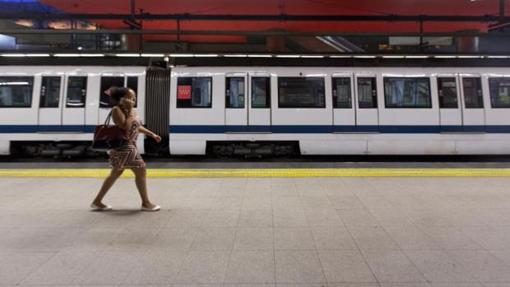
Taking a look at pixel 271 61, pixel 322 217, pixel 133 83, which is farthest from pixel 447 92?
pixel 133 83

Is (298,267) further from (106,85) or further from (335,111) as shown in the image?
(106,85)

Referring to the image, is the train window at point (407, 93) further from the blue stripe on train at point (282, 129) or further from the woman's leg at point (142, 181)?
the woman's leg at point (142, 181)

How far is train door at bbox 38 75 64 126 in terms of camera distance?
11.8m

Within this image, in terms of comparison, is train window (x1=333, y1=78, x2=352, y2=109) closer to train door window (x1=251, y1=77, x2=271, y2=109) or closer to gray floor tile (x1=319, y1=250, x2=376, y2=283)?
train door window (x1=251, y1=77, x2=271, y2=109)

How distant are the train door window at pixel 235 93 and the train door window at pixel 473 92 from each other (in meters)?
5.70

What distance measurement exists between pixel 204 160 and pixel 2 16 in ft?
19.5

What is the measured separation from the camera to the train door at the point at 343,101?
11.8 metres

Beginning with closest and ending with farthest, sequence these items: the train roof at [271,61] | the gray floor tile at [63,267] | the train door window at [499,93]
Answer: the gray floor tile at [63,267], the train door window at [499,93], the train roof at [271,61]

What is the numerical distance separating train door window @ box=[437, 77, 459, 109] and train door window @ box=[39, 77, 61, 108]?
9.74m

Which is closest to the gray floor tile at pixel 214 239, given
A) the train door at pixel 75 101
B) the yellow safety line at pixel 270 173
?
the yellow safety line at pixel 270 173

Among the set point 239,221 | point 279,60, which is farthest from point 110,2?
point 239,221

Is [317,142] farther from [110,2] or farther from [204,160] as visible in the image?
[110,2]

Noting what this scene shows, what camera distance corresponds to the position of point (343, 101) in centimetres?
1184

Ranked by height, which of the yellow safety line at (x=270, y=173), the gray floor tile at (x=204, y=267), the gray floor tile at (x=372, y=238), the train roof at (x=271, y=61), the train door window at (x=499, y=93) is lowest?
the gray floor tile at (x=204, y=267)
